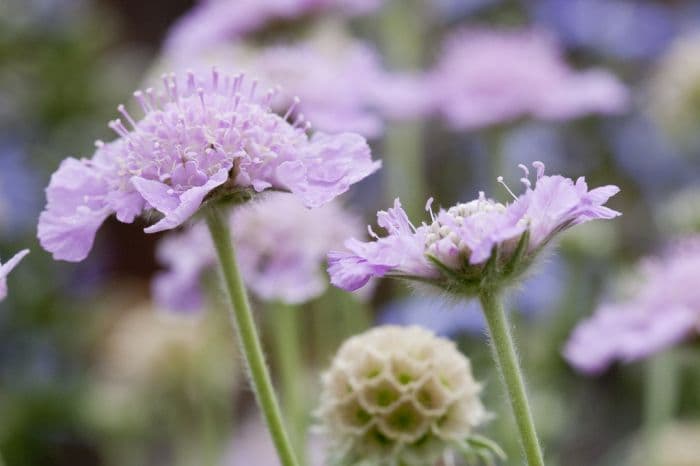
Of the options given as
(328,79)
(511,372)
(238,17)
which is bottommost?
(511,372)

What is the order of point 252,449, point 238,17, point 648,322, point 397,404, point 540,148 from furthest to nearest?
point 540,148, point 252,449, point 238,17, point 648,322, point 397,404

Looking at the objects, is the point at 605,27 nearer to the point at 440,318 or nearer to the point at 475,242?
the point at 440,318

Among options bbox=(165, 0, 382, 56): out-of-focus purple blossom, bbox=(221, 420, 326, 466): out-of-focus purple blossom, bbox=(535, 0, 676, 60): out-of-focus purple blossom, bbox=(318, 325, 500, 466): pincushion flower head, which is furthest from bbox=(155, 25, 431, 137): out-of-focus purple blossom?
bbox=(535, 0, 676, 60): out-of-focus purple blossom

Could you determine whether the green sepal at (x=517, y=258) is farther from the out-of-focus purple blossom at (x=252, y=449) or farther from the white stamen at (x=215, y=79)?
the out-of-focus purple blossom at (x=252, y=449)

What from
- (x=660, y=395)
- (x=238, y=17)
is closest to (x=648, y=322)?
(x=660, y=395)

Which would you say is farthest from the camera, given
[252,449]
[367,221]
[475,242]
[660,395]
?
[252,449]

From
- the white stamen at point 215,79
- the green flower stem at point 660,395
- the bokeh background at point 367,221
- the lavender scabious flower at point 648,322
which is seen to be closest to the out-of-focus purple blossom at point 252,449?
the bokeh background at point 367,221

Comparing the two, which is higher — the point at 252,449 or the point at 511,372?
the point at 252,449
